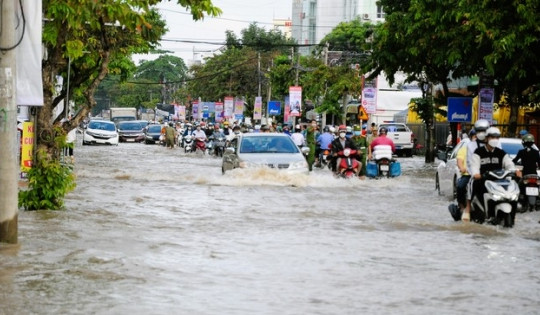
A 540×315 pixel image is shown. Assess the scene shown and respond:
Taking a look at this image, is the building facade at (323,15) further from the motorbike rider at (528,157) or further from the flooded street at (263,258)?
the flooded street at (263,258)

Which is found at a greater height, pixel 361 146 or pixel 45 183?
pixel 361 146

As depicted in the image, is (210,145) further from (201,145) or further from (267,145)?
(267,145)

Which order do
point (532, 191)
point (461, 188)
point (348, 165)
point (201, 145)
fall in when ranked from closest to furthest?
1. point (461, 188)
2. point (532, 191)
3. point (348, 165)
4. point (201, 145)

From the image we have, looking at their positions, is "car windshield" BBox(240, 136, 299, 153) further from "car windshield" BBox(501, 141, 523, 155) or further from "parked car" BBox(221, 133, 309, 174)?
"car windshield" BBox(501, 141, 523, 155)

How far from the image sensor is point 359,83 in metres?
63.4

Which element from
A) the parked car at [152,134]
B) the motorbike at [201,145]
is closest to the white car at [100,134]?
the parked car at [152,134]

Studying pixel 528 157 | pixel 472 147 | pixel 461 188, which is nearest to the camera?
pixel 472 147

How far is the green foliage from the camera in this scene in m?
17.7

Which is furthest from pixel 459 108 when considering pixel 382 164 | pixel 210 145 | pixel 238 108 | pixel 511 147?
pixel 238 108

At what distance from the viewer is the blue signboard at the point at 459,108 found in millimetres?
37344

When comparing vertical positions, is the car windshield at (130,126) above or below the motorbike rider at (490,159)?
below

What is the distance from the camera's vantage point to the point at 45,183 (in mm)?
17859

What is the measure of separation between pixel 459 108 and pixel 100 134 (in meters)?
33.3

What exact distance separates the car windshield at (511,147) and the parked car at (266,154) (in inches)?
216
